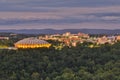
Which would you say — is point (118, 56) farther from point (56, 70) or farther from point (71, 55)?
point (56, 70)

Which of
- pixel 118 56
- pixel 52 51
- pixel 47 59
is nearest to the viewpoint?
pixel 47 59

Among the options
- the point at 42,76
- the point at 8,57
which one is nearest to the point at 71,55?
the point at 8,57

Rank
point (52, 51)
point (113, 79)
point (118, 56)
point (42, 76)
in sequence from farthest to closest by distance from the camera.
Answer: point (52, 51) < point (118, 56) < point (42, 76) < point (113, 79)

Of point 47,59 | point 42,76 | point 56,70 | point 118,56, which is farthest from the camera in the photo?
point 118,56

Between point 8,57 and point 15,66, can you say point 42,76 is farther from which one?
point 8,57

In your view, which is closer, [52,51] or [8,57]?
[8,57]

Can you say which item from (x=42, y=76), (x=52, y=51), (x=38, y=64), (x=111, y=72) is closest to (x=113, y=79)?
(x=111, y=72)
